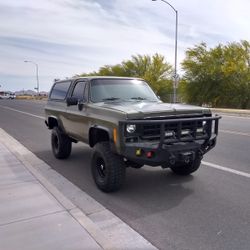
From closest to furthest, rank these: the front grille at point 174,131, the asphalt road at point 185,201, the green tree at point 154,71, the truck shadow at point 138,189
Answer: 1. the asphalt road at point 185,201
2. the truck shadow at point 138,189
3. the front grille at point 174,131
4. the green tree at point 154,71

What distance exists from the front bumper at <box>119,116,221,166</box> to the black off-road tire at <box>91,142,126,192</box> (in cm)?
37

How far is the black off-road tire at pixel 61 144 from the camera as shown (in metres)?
8.42

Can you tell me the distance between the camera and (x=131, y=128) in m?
5.41

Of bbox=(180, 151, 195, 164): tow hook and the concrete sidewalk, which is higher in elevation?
bbox=(180, 151, 195, 164): tow hook

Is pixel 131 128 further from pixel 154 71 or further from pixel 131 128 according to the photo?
pixel 154 71

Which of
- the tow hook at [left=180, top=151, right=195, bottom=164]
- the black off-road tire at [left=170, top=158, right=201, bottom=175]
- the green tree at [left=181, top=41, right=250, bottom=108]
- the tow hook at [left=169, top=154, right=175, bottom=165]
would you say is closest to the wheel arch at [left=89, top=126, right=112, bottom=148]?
A: the tow hook at [left=169, top=154, right=175, bottom=165]

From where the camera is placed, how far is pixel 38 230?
167 inches

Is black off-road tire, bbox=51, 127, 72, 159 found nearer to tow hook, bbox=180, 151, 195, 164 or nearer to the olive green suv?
the olive green suv

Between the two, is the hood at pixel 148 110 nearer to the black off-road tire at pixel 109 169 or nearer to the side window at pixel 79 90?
the black off-road tire at pixel 109 169

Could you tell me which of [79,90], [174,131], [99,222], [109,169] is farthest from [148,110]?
[79,90]

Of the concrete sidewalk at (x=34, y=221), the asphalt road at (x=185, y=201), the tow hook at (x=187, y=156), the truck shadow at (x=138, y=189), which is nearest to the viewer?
the concrete sidewalk at (x=34, y=221)

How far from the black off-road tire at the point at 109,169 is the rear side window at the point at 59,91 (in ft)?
8.40

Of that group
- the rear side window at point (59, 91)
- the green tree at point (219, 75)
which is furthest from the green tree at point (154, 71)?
the rear side window at point (59, 91)

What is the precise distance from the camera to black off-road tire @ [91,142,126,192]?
18.7ft
